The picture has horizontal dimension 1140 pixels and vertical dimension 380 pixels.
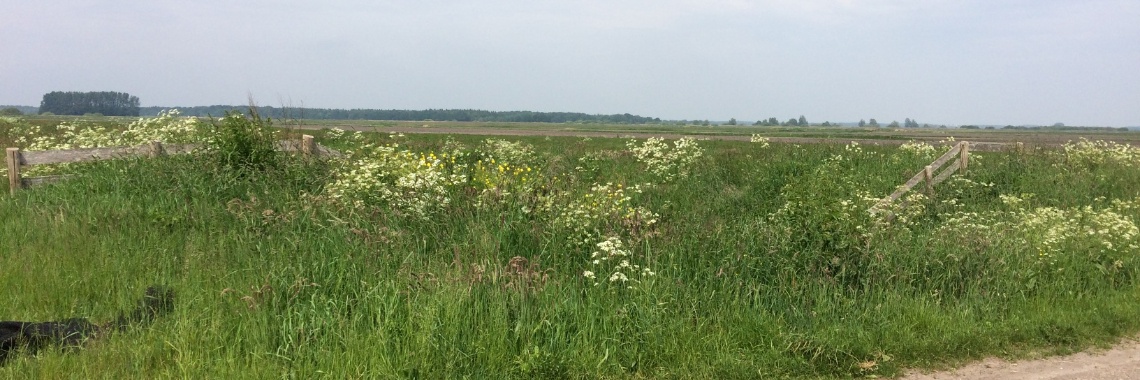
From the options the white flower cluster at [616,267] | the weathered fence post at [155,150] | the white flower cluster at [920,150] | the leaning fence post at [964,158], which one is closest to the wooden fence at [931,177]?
the leaning fence post at [964,158]

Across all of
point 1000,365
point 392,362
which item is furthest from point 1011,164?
point 392,362

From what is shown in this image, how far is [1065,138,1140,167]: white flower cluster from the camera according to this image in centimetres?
1783

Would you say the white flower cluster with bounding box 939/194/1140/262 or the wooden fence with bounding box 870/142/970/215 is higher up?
the wooden fence with bounding box 870/142/970/215

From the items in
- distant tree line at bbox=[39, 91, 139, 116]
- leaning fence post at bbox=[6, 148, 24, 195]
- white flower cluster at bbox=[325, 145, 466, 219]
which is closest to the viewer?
white flower cluster at bbox=[325, 145, 466, 219]

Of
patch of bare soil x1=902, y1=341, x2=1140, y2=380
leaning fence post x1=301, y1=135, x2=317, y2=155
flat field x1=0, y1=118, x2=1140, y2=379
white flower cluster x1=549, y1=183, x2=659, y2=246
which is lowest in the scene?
patch of bare soil x1=902, y1=341, x2=1140, y2=380

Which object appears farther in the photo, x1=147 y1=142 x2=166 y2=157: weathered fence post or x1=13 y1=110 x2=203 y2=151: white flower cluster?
x1=13 y1=110 x2=203 y2=151: white flower cluster

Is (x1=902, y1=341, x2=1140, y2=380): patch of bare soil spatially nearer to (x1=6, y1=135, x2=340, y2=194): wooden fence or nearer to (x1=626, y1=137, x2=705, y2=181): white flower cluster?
(x1=6, y1=135, x2=340, y2=194): wooden fence

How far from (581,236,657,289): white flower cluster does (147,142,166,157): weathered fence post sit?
29.3 ft

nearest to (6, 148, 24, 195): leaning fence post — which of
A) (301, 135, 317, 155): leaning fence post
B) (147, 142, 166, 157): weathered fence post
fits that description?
(147, 142, 166, 157): weathered fence post

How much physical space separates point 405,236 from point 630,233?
2.28 metres

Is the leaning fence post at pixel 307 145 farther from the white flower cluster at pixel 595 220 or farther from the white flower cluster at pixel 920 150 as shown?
the white flower cluster at pixel 920 150

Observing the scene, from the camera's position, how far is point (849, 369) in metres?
5.41

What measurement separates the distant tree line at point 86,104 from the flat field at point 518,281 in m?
173

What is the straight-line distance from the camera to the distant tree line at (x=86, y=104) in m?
158
